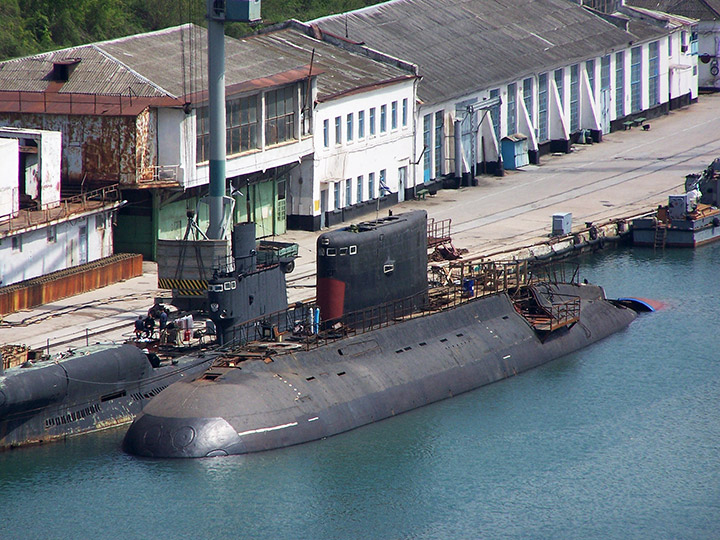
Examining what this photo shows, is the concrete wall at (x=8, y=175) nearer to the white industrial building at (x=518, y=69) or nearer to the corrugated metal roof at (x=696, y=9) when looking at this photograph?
the white industrial building at (x=518, y=69)

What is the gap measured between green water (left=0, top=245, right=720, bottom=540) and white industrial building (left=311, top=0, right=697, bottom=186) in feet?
112

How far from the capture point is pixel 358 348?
47281 mm

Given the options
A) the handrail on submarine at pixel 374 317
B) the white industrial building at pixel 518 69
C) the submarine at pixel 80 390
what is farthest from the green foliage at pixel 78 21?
the submarine at pixel 80 390

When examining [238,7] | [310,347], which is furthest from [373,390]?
[238,7]

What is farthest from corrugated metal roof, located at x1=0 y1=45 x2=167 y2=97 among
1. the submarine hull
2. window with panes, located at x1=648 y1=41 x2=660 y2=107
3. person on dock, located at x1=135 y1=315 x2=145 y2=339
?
window with panes, located at x1=648 y1=41 x2=660 y2=107

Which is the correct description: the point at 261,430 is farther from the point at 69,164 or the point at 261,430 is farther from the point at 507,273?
the point at 69,164

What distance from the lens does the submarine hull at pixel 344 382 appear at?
1674 inches

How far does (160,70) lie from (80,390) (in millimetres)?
24652

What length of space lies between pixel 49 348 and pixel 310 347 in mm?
9881

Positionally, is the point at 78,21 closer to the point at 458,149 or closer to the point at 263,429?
the point at 458,149

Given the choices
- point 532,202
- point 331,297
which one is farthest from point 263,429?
point 532,202

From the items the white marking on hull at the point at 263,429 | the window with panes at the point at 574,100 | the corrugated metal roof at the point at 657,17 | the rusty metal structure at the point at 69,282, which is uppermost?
the corrugated metal roof at the point at 657,17

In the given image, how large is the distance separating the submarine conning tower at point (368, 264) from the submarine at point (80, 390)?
4.62 meters

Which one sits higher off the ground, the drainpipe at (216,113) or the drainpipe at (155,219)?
the drainpipe at (216,113)
